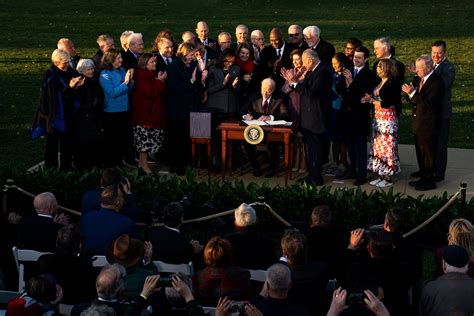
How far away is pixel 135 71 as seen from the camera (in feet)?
55.3

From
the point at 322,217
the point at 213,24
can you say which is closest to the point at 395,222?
the point at 322,217

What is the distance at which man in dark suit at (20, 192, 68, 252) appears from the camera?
1122 centimetres

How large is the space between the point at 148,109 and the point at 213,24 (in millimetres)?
17862

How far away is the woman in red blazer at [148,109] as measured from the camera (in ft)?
53.9

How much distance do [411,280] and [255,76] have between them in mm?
7427

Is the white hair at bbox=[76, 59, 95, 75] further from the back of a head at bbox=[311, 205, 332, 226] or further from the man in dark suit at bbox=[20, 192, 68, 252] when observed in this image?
the back of a head at bbox=[311, 205, 332, 226]

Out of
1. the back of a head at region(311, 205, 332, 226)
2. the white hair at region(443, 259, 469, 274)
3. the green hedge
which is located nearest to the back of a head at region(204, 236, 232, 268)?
the back of a head at region(311, 205, 332, 226)

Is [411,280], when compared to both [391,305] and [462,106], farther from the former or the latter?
[462,106]

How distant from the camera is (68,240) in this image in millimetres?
10164

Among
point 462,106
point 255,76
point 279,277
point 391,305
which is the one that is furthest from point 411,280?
point 462,106

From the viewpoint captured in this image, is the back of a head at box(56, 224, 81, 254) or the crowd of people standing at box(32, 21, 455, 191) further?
the crowd of people standing at box(32, 21, 455, 191)

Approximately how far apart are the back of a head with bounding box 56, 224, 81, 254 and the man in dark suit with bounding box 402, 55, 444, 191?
23.2 feet

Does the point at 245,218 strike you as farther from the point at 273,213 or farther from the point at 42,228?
the point at 273,213

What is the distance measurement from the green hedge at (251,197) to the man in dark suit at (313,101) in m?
2.07
